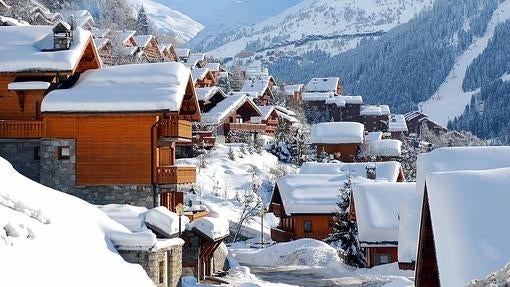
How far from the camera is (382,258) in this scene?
39.6 m

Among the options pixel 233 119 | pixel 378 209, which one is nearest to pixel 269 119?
pixel 233 119

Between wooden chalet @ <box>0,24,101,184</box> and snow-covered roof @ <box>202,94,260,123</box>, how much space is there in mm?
30014

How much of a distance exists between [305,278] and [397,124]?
8331 centimetres

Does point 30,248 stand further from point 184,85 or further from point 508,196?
point 184,85

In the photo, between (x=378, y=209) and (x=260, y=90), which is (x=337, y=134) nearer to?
(x=260, y=90)

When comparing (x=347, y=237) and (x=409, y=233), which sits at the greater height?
(x=409, y=233)

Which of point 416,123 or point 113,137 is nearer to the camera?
point 113,137

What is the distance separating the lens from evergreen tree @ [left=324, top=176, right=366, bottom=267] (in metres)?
41.5

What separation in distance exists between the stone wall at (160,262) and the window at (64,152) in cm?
923

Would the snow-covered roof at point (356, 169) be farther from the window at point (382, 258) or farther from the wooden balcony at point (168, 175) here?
the wooden balcony at point (168, 175)

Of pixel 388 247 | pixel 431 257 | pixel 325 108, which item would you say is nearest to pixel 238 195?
pixel 388 247

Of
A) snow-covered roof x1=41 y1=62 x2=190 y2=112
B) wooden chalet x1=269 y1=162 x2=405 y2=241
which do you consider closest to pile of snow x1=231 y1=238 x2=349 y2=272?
wooden chalet x1=269 y1=162 x2=405 y2=241

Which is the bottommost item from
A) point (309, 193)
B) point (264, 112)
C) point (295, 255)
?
point (295, 255)

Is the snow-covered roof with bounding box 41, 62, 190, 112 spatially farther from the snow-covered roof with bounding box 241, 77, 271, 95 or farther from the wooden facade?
the snow-covered roof with bounding box 241, 77, 271, 95
